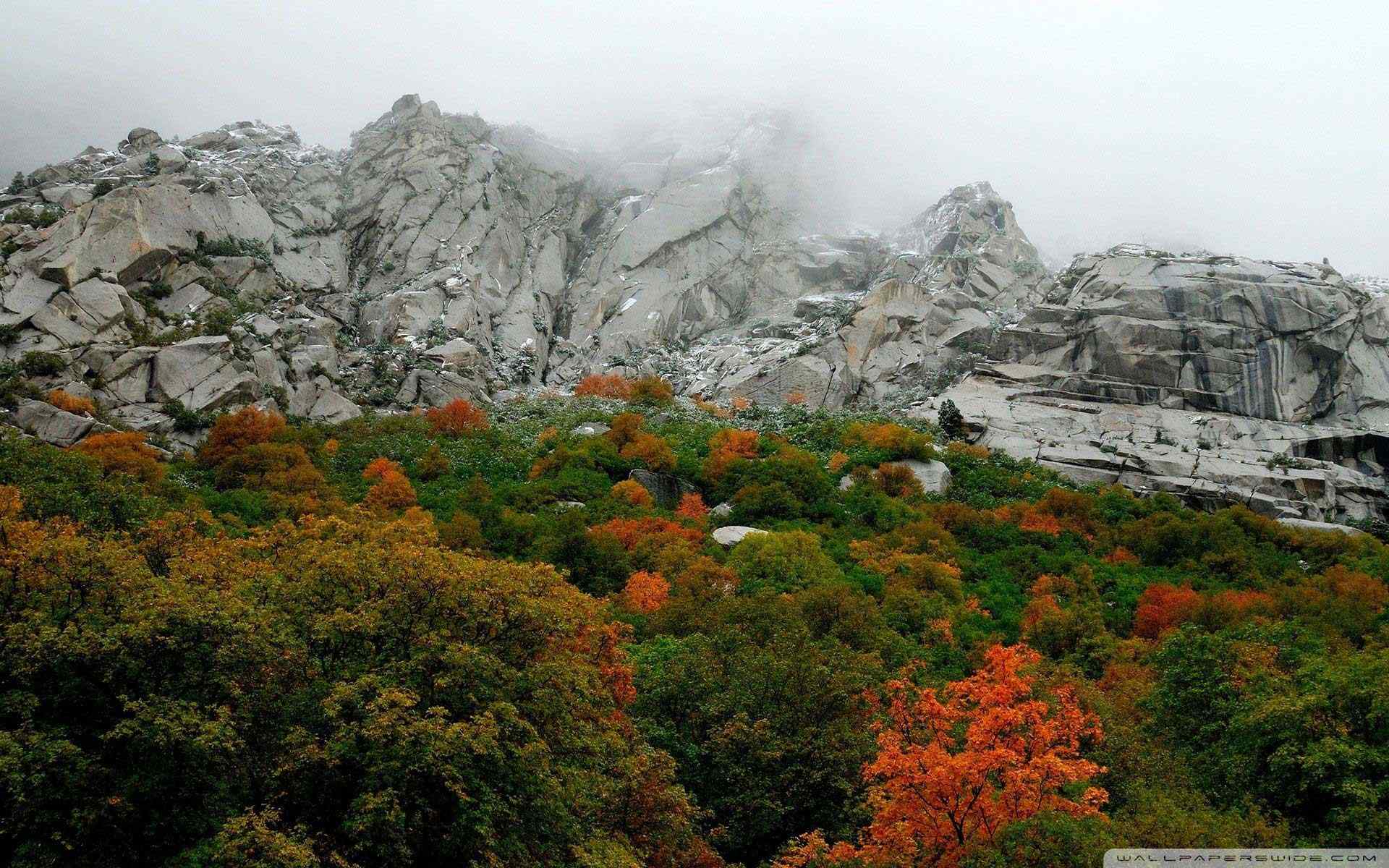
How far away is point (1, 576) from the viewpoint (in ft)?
58.1

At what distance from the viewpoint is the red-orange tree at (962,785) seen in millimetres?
18344

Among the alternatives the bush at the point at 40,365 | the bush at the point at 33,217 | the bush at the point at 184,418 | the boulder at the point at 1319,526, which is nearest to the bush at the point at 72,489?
the bush at the point at 184,418

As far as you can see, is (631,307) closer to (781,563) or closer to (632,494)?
(632,494)

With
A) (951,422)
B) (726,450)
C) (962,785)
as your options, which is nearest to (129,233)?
(726,450)

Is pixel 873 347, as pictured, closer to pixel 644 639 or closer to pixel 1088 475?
pixel 1088 475

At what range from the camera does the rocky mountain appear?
253ft

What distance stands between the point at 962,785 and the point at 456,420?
6636cm

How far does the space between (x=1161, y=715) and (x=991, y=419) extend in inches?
2422

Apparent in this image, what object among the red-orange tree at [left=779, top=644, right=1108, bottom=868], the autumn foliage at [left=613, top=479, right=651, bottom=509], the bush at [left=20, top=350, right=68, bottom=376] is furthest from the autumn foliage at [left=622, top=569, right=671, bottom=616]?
the bush at [left=20, top=350, right=68, bottom=376]

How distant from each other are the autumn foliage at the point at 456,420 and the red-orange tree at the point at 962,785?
2425 inches

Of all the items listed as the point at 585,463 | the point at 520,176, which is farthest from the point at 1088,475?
the point at 520,176

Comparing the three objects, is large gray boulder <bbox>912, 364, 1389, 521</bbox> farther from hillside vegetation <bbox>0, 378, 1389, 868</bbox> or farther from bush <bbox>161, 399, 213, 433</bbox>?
bush <bbox>161, 399, 213, 433</bbox>

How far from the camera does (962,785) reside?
1880cm

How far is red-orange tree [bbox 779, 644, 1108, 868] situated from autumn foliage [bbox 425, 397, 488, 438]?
2425 inches
